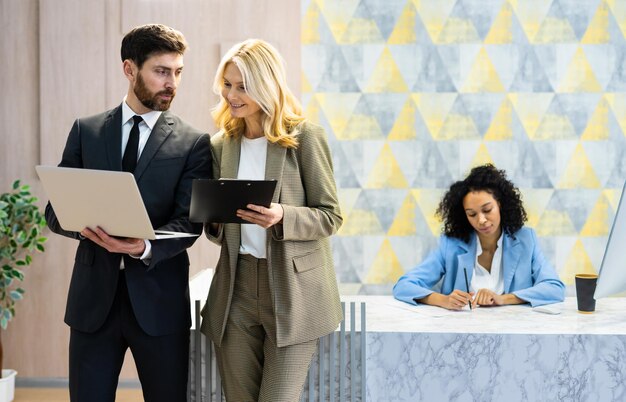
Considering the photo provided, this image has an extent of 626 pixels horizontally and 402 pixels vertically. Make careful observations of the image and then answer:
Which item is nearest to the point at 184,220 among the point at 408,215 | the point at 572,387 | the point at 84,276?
the point at 84,276

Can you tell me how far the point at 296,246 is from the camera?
6.42ft

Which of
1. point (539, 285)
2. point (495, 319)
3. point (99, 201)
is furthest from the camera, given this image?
point (539, 285)

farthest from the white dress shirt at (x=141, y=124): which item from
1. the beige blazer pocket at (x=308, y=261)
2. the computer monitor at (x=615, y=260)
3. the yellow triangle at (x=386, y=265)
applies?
the yellow triangle at (x=386, y=265)

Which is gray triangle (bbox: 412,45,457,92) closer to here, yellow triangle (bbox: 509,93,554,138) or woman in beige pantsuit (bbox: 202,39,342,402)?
yellow triangle (bbox: 509,93,554,138)

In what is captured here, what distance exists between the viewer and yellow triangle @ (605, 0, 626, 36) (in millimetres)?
3885

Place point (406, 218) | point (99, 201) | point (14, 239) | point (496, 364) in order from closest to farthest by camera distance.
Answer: point (99, 201) < point (496, 364) < point (14, 239) < point (406, 218)

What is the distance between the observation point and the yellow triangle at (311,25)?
3.96m

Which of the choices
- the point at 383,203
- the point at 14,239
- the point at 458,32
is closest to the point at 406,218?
the point at 383,203

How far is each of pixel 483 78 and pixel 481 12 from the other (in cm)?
38

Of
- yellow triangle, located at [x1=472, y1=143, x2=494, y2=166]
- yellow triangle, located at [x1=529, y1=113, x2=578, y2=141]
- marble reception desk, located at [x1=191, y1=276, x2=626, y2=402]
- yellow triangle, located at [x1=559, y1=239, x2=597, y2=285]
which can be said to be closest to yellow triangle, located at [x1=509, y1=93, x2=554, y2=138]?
yellow triangle, located at [x1=529, y1=113, x2=578, y2=141]

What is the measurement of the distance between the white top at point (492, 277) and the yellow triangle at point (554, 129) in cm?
113

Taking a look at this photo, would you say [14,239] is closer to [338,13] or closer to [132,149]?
[132,149]

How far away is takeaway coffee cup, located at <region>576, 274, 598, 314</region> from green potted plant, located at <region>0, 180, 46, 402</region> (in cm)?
271

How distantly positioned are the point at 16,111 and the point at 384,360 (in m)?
2.87
